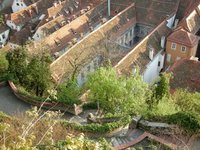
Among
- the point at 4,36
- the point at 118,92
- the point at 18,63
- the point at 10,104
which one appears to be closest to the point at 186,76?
the point at 118,92

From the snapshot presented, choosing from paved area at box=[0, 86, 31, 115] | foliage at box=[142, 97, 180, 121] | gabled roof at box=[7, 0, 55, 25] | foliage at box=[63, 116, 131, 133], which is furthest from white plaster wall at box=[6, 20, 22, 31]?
foliage at box=[63, 116, 131, 133]

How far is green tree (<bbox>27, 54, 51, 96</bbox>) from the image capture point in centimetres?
3008

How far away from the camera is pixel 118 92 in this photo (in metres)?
26.7

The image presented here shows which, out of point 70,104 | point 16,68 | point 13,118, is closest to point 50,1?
point 16,68

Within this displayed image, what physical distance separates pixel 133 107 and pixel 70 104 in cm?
531

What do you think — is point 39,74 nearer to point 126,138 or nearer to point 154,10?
point 126,138

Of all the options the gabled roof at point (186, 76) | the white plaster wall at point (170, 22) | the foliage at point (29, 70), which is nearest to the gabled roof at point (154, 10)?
the white plaster wall at point (170, 22)

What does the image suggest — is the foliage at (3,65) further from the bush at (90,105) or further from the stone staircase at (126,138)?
the stone staircase at (126,138)

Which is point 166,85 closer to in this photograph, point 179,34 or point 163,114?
point 163,114

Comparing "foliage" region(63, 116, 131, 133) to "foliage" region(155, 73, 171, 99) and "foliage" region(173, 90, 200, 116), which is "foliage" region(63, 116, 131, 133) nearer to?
A: "foliage" region(155, 73, 171, 99)

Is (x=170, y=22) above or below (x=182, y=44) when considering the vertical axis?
above

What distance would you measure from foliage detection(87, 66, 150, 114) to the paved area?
19.8ft

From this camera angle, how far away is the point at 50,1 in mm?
62094

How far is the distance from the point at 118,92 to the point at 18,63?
9.84 m
